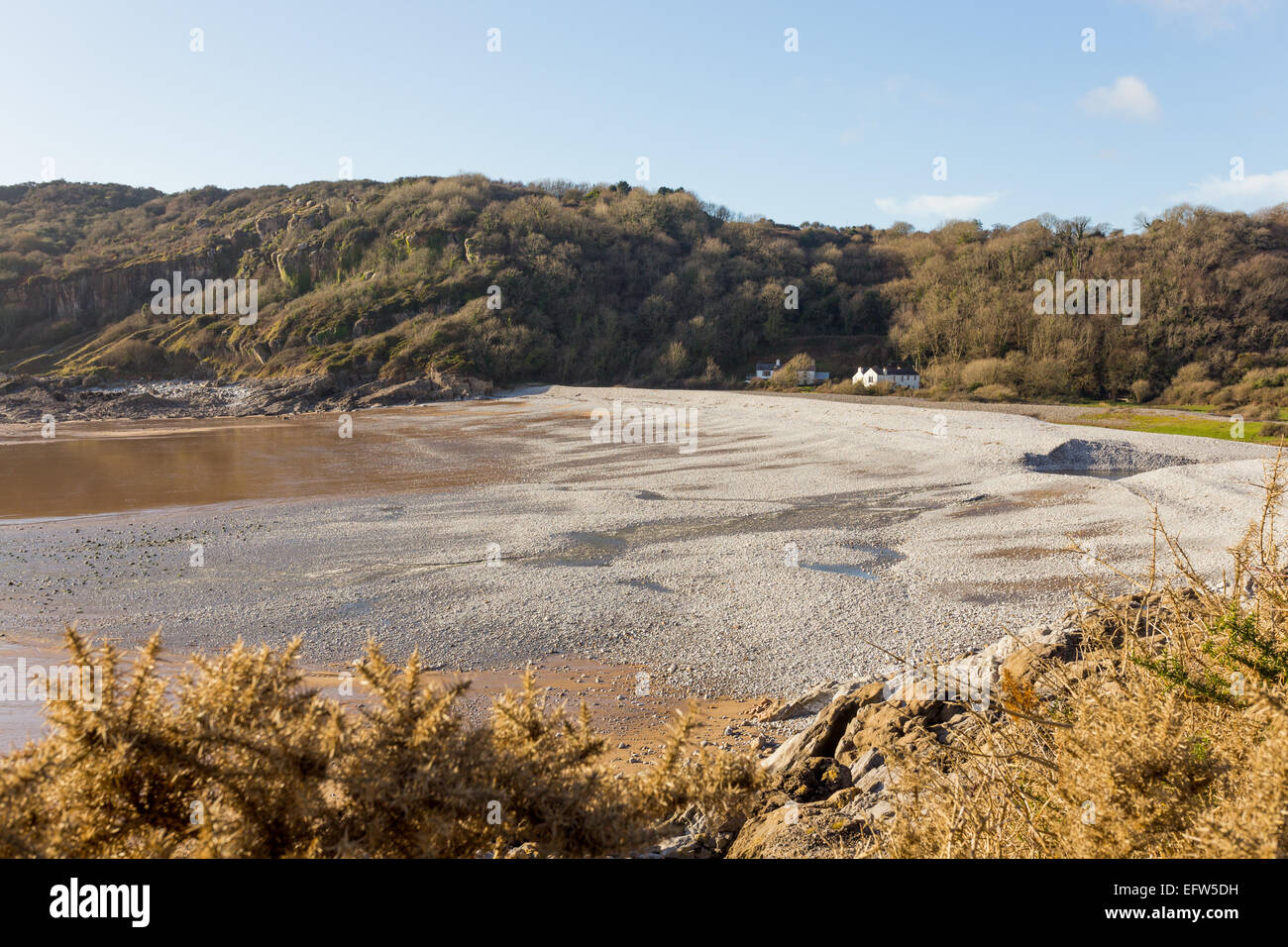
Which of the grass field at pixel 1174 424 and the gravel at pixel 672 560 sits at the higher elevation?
the grass field at pixel 1174 424

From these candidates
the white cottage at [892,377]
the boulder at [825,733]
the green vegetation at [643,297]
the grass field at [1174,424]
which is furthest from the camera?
the white cottage at [892,377]

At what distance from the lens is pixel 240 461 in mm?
29891

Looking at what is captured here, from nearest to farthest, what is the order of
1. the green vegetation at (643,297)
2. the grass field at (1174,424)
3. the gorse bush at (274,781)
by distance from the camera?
the gorse bush at (274,781), the grass field at (1174,424), the green vegetation at (643,297)

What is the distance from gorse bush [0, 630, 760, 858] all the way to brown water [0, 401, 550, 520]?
21261 mm

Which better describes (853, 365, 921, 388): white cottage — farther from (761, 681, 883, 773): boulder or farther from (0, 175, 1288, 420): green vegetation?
A: (761, 681, 883, 773): boulder

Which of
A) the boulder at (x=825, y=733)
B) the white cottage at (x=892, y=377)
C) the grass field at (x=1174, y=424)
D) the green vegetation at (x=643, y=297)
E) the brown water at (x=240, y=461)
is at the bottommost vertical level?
the boulder at (x=825, y=733)

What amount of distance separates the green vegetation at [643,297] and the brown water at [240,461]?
21970 millimetres

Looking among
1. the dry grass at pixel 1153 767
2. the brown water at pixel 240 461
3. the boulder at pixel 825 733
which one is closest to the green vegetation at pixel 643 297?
the brown water at pixel 240 461

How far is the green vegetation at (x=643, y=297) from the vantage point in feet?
178

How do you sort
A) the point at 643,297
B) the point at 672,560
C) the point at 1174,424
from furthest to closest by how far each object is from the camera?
the point at 643,297
the point at 1174,424
the point at 672,560

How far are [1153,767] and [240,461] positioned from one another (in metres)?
33.2

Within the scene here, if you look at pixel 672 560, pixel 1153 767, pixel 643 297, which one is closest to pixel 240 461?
pixel 672 560

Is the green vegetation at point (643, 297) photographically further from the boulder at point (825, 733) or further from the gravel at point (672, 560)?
the boulder at point (825, 733)

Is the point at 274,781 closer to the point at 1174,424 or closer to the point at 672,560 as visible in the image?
the point at 672,560
